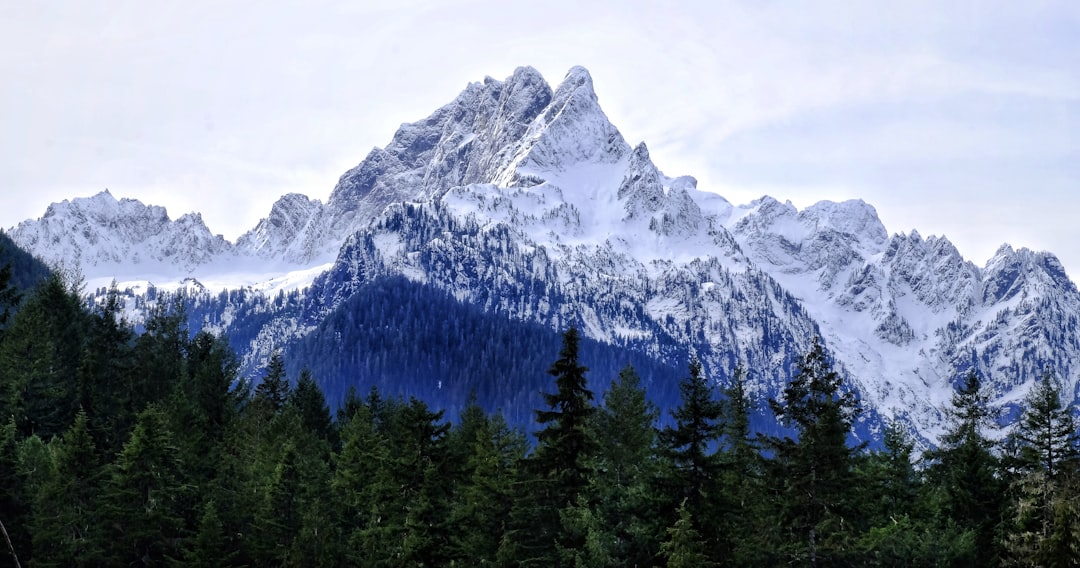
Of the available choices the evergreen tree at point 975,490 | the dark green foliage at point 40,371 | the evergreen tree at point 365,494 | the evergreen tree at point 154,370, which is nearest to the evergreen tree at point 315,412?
the evergreen tree at point 154,370

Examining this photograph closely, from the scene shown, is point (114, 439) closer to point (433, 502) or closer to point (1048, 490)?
point (433, 502)

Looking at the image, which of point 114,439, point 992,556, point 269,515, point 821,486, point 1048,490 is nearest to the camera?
point 821,486

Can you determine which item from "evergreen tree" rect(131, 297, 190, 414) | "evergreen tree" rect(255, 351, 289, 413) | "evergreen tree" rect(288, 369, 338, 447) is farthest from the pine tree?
"evergreen tree" rect(288, 369, 338, 447)

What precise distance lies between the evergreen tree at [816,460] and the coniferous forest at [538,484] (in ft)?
0.33

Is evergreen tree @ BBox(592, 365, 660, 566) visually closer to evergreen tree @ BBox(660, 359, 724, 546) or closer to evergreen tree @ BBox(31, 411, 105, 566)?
evergreen tree @ BBox(660, 359, 724, 546)

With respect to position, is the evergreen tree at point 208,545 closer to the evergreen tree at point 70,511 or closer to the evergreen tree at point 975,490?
the evergreen tree at point 70,511

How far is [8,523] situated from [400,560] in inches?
923

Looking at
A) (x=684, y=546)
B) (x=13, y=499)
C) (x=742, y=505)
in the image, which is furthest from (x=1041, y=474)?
(x=13, y=499)

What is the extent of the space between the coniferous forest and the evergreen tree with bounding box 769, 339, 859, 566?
10 centimetres

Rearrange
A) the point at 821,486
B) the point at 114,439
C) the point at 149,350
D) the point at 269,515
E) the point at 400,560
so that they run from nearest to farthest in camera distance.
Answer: the point at 821,486 < the point at 400,560 < the point at 269,515 < the point at 114,439 < the point at 149,350

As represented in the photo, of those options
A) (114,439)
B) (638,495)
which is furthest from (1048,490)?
(114,439)

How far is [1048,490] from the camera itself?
42.0 metres

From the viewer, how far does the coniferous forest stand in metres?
40.5

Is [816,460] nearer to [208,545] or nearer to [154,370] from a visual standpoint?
[208,545]
